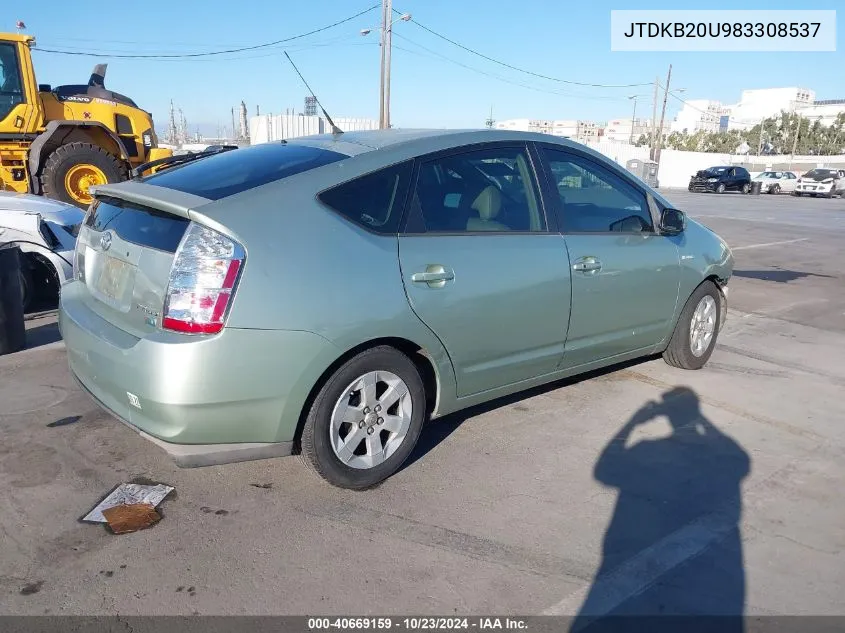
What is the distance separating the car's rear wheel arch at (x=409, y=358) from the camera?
304 centimetres

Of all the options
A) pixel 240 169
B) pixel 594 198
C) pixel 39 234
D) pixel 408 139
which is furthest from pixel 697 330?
pixel 39 234

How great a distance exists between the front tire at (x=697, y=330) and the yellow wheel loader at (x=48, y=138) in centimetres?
965

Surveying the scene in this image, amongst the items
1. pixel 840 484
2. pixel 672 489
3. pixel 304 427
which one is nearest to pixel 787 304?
pixel 840 484

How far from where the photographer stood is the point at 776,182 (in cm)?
3900

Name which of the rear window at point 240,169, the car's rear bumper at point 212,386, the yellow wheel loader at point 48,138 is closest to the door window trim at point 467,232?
the rear window at point 240,169

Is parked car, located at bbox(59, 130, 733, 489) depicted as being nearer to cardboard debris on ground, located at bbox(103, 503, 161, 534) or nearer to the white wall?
cardboard debris on ground, located at bbox(103, 503, 161, 534)

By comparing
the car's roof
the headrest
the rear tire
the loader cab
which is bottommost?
the rear tire

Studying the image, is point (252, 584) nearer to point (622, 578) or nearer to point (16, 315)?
point (622, 578)

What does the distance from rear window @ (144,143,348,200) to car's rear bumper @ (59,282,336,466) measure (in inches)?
27.7

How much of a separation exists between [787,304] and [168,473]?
7.22m

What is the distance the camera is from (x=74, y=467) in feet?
11.2

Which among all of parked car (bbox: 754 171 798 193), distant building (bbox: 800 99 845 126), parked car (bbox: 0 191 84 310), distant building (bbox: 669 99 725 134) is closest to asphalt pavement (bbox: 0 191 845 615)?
parked car (bbox: 0 191 84 310)

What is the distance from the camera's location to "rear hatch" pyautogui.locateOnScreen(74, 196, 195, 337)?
2879mm

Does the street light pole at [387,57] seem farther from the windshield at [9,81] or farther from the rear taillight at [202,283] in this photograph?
the rear taillight at [202,283]
